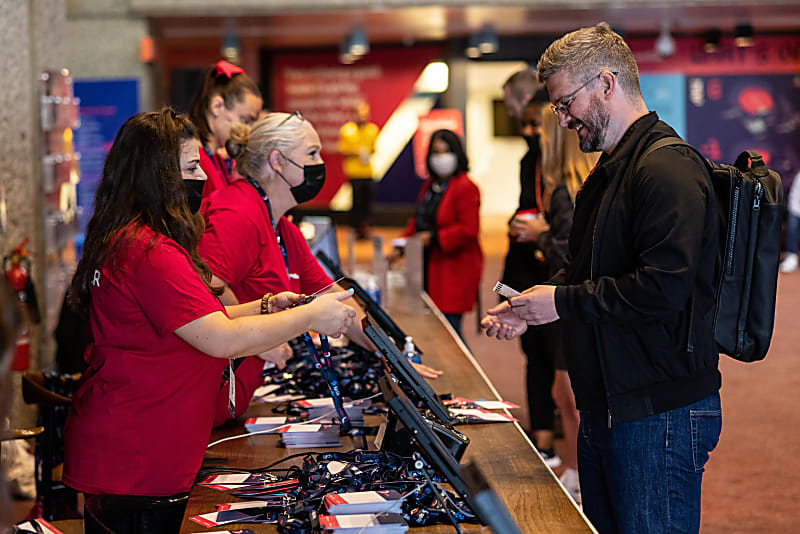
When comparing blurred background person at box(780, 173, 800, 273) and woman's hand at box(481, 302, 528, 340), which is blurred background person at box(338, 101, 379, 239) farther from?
woman's hand at box(481, 302, 528, 340)

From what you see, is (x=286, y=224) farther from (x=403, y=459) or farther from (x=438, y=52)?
(x=438, y=52)

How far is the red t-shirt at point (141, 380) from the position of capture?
2.04 metres

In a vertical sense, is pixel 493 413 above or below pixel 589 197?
below

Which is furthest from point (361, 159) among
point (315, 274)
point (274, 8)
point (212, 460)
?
point (212, 460)

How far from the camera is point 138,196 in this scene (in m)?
2.13

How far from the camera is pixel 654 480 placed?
2045 millimetres

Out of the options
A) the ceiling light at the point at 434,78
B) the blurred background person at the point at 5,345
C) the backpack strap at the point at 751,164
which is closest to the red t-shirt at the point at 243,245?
the backpack strap at the point at 751,164

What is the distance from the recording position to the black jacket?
1946mm

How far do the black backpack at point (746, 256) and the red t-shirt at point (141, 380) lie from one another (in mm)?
1096

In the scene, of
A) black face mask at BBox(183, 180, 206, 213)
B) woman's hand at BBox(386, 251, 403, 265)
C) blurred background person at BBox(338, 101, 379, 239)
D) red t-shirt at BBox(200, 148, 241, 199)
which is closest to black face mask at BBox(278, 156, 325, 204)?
red t-shirt at BBox(200, 148, 241, 199)

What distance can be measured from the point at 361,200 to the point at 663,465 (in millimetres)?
11922

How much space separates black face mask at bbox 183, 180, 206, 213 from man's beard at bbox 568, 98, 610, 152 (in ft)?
3.06

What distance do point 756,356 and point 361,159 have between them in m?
12.0

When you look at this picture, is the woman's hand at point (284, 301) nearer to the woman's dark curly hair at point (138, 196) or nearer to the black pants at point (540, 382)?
the woman's dark curly hair at point (138, 196)
